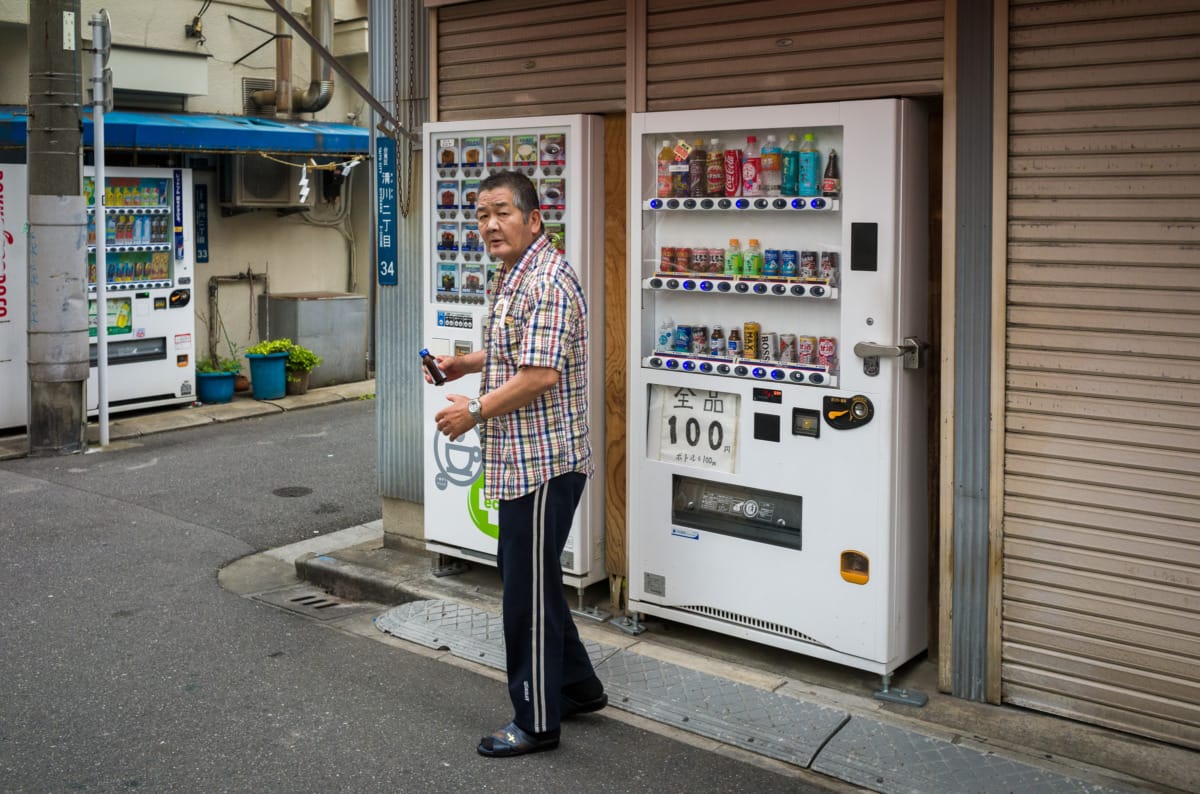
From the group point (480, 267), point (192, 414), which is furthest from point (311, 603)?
point (192, 414)

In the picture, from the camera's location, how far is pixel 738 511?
6051 mm

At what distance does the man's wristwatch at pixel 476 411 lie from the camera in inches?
195

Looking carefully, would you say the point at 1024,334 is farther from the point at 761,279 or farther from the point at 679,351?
the point at 679,351

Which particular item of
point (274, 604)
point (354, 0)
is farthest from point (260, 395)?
point (274, 604)

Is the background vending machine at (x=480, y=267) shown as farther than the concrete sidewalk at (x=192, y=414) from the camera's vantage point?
No

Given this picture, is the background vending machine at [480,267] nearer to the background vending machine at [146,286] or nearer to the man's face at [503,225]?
the man's face at [503,225]

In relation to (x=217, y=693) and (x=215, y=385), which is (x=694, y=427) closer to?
(x=217, y=693)

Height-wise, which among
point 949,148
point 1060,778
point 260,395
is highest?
point 949,148

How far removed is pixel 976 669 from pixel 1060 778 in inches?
28.0

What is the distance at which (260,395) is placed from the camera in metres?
13.6

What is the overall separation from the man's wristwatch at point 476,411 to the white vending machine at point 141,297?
766cm

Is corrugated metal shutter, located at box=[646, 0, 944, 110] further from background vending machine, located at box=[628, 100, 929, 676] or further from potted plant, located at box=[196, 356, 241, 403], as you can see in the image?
potted plant, located at box=[196, 356, 241, 403]

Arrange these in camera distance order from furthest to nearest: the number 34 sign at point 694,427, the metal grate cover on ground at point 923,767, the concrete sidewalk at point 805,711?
the number 34 sign at point 694,427
the concrete sidewalk at point 805,711
the metal grate cover on ground at point 923,767

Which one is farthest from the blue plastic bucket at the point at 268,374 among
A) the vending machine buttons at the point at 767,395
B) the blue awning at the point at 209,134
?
the vending machine buttons at the point at 767,395
